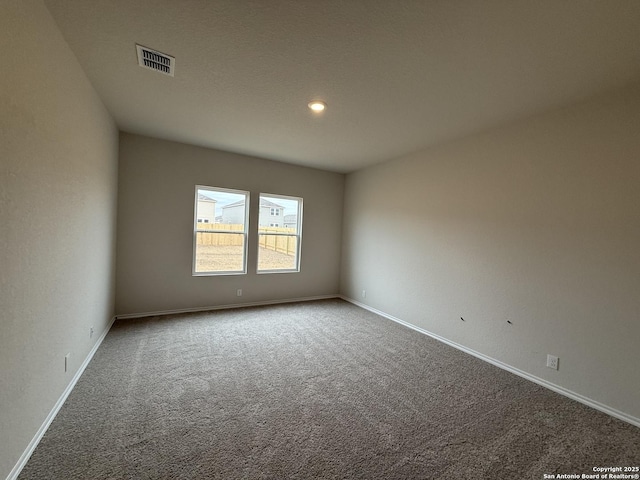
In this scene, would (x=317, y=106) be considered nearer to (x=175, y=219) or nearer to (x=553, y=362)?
(x=175, y=219)

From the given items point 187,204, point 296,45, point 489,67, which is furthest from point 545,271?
point 187,204

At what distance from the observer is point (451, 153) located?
363cm

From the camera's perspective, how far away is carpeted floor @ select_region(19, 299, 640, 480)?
1.62 metres

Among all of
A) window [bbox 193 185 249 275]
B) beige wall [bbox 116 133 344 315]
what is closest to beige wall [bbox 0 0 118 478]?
beige wall [bbox 116 133 344 315]

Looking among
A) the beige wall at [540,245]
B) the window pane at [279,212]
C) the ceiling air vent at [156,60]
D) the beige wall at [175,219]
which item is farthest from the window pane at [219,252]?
the beige wall at [540,245]

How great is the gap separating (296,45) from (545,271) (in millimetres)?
2992

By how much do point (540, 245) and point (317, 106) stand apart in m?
2.62

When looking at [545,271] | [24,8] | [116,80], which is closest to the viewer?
[24,8]

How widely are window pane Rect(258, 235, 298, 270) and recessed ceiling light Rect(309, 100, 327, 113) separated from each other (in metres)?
2.68

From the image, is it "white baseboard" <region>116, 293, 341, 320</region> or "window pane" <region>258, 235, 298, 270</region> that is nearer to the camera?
"white baseboard" <region>116, 293, 341, 320</region>

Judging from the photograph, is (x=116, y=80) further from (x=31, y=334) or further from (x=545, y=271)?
(x=545, y=271)

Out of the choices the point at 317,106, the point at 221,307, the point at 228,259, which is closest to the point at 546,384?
the point at 317,106

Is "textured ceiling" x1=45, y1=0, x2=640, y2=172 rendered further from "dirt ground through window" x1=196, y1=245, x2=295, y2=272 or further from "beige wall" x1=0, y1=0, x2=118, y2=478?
"dirt ground through window" x1=196, y1=245, x2=295, y2=272

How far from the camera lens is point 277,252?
5238 millimetres
